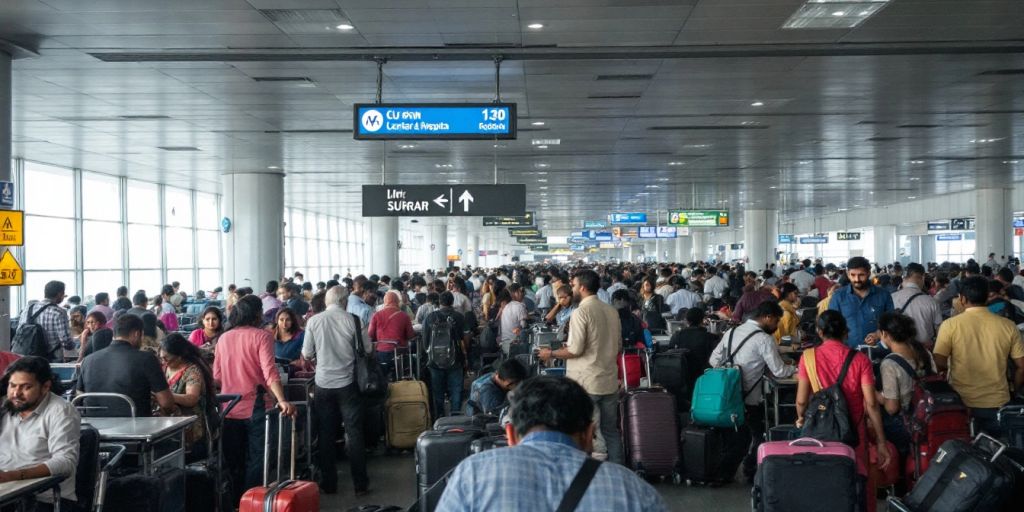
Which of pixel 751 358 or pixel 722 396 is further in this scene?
pixel 751 358

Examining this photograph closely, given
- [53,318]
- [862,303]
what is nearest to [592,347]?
[862,303]

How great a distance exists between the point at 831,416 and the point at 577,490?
164 inches

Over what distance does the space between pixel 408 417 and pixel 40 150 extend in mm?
14753

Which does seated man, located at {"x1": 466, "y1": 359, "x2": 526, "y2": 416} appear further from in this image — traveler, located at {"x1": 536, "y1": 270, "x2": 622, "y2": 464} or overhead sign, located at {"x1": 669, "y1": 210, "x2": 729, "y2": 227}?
overhead sign, located at {"x1": 669, "y1": 210, "x2": 729, "y2": 227}

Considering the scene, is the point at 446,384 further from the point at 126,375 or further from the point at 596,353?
the point at 126,375

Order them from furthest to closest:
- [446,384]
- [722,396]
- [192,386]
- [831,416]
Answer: [446,384], [722,396], [192,386], [831,416]

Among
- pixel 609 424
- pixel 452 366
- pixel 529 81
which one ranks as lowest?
pixel 609 424

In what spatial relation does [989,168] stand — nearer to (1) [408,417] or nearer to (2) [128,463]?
(1) [408,417]

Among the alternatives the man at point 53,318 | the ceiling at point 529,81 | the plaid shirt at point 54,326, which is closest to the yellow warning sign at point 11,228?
the man at point 53,318

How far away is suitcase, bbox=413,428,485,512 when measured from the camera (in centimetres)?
637

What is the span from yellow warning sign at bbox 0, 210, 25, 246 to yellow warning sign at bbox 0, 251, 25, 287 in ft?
0.49

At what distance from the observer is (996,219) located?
35.0 m

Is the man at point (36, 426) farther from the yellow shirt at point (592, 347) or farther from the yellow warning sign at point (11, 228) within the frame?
the yellow warning sign at point (11, 228)

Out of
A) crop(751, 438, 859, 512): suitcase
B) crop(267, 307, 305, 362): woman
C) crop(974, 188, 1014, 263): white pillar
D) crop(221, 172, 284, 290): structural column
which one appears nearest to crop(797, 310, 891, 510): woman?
crop(751, 438, 859, 512): suitcase
